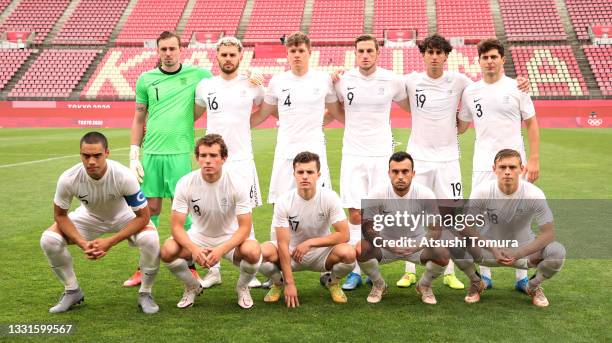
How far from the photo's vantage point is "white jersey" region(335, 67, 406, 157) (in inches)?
207

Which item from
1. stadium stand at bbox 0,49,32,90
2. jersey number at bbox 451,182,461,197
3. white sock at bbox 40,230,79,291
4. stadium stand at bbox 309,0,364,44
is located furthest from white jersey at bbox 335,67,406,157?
stadium stand at bbox 0,49,32,90

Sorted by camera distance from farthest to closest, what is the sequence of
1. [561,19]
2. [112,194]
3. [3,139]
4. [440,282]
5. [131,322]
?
[561,19] < [3,139] < [440,282] < [112,194] < [131,322]

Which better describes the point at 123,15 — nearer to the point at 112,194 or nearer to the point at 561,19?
the point at 561,19

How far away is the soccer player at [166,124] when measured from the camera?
530cm

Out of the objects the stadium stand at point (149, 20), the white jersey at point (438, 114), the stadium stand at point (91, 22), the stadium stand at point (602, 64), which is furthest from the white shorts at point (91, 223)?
the stadium stand at point (91, 22)

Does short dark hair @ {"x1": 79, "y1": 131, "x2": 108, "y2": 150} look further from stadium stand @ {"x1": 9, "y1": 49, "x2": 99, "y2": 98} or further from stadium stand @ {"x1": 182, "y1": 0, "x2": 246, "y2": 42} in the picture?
stadium stand @ {"x1": 182, "y1": 0, "x2": 246, "y2": 42}

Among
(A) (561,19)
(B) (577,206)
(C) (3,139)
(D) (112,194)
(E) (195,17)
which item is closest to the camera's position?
(D) (112,194)

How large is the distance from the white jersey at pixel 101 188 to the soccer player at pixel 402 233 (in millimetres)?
1759

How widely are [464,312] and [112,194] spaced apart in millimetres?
2756

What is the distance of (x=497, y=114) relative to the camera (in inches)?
198

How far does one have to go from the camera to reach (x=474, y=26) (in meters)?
34.1

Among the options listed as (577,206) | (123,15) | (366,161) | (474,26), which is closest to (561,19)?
(474,26)

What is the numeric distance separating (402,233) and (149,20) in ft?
116

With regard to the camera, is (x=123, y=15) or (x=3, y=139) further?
(x=123, y=15)
